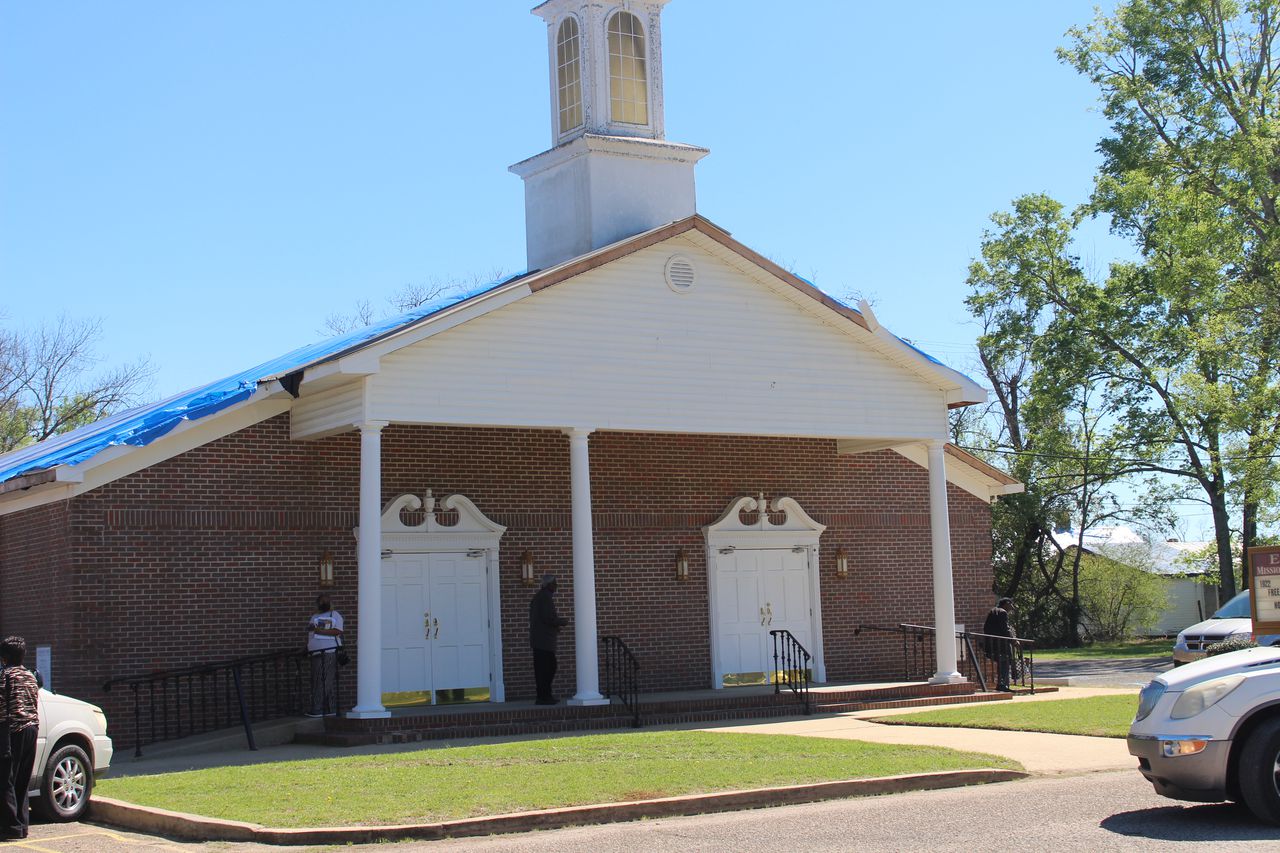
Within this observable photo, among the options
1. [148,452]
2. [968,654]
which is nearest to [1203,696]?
[148,452]

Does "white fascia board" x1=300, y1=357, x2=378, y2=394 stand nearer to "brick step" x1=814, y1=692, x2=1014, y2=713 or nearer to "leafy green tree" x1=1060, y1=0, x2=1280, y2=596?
"brick step" x1=814, y1=692, x2=1014, y2=713

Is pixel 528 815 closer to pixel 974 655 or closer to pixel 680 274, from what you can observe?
pixel 680 274

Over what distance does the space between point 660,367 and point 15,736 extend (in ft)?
34.1

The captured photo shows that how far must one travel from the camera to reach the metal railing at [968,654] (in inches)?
917

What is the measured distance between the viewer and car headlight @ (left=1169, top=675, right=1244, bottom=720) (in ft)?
33.6

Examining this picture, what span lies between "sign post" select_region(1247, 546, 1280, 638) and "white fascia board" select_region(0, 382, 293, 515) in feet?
37.3

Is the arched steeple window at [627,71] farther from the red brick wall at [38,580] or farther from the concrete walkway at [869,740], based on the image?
the red brick wall at [38,580]

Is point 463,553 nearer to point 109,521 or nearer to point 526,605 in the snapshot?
point 526,605

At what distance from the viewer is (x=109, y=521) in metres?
18.4

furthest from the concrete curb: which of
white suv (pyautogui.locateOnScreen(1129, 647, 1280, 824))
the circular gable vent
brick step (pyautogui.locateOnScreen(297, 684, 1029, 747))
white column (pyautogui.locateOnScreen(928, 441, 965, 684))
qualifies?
the circular gable vent

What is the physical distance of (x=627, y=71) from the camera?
76.9ft

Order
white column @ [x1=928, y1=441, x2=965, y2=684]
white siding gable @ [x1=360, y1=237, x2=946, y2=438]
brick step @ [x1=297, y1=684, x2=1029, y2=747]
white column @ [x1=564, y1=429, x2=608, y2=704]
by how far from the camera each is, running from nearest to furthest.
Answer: brick step @ [x1=297, y1=684, x2=1029, y2=747] → white siding gable @ [x1=360, y1=237, x2=946, y2=438] → white column @ [x1=564, y1=429, x2=608, y2=704] → white column @ [x1=928, y1=441, x2=965, y2=684]

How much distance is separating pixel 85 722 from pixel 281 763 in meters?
2.57

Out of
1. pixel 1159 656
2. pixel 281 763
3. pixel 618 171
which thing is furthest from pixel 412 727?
pixel 1159 656
